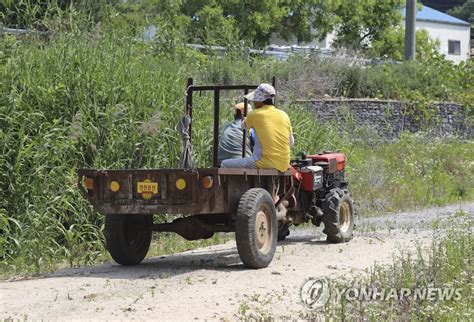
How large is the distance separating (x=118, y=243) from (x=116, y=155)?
3.57 m

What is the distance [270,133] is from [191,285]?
252cm

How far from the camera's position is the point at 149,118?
15328mm

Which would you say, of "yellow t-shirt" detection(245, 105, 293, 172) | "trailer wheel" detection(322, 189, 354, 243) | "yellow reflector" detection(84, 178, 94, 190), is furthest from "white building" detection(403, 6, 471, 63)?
"yellow reflector" detection(84, 178, 94, 190)

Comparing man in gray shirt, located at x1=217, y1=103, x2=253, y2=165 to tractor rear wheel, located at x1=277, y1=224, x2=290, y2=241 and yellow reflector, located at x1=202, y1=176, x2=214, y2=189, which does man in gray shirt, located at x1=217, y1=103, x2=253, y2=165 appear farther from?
yellow reflector, located at x1=202, y1=176, x2=214, y2=189

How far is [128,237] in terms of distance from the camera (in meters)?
11.5

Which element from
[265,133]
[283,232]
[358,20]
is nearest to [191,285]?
[265,133]

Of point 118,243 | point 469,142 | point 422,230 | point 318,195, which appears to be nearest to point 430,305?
point 118,243

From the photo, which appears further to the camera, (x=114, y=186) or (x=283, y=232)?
(x=283, y=232)

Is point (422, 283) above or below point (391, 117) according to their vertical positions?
below

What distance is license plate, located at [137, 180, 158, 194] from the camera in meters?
10.7

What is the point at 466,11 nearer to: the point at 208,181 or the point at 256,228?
the point at 256,228

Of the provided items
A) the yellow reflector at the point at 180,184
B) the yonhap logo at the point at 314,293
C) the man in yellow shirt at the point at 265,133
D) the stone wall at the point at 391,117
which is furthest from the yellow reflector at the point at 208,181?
the stone wall at the point at 391,117

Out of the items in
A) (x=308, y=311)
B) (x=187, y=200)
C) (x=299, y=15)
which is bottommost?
(x=308, y=311)

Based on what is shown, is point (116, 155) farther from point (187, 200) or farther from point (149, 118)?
point (187, 200)
